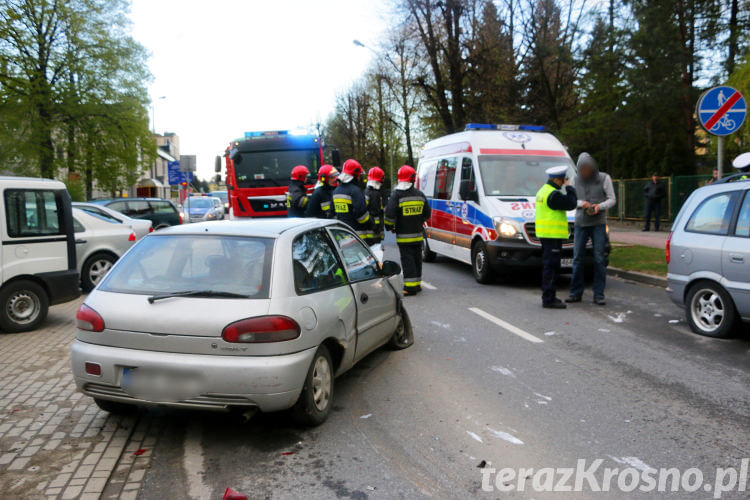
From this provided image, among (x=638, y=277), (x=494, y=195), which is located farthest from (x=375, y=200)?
(x=638, y=277)

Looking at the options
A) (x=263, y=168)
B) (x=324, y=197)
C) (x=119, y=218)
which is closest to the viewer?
(x=324, y=197)

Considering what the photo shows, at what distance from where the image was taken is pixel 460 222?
11781 mm

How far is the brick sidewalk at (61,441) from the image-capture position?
12.1ft

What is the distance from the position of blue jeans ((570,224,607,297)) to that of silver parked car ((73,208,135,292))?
7.47 m

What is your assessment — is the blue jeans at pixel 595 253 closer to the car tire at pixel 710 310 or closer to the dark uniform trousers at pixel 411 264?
the car tire at pixel 710 310

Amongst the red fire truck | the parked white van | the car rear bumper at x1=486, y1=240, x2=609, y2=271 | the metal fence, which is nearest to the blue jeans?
the car rear bumper at x1=486, y1=240, x2=609, y2=271

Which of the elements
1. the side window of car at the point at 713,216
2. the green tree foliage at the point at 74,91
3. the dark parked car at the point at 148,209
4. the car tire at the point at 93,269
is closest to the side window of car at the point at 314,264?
the side window of car at the point at 713,216

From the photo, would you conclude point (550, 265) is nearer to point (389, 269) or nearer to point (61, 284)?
point (389, 269)

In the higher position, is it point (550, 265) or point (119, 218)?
point (119, 218)

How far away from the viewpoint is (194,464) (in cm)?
397

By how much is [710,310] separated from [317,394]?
4.76 metres

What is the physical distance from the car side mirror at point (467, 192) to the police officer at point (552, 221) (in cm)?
231

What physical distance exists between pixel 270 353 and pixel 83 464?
1.33m

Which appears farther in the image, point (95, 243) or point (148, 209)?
point (148, 209)
